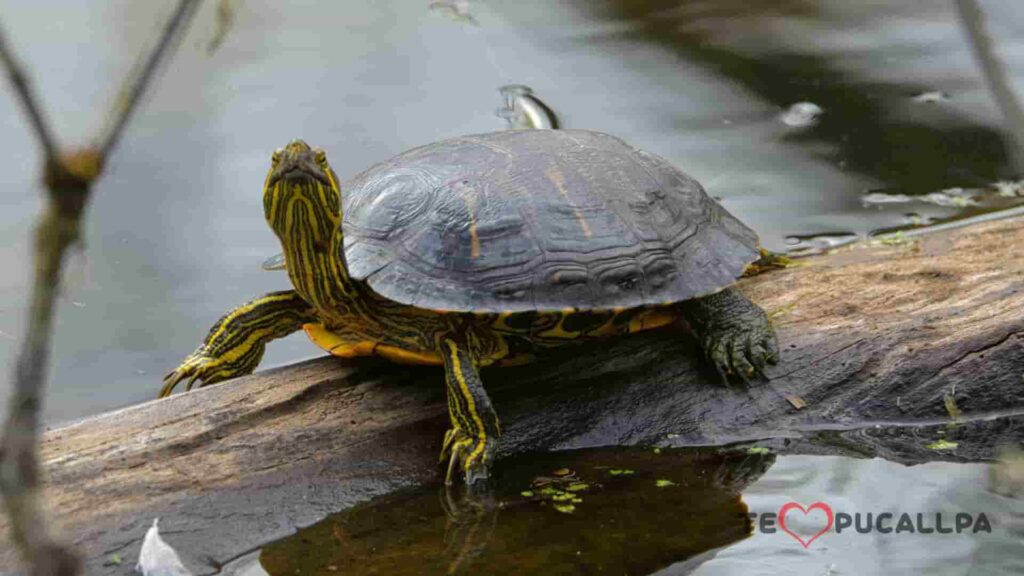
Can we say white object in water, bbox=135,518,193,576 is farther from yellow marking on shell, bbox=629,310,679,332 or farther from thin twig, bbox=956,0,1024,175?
thin twig, bbox=956,0,1024,175

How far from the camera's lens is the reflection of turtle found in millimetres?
2990

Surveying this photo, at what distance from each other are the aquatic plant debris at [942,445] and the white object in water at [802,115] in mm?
2913

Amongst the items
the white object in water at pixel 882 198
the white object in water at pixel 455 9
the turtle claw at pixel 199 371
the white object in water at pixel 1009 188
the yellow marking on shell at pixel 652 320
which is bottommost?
the turtle claw at pixel 199 371

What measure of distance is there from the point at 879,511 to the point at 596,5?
4552 millimetres

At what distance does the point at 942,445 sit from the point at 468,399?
4.79 feet

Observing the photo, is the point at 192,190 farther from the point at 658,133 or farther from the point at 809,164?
the point at 809,164

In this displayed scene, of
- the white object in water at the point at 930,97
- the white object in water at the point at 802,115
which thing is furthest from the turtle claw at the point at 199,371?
the white object in water at the point at 930,97

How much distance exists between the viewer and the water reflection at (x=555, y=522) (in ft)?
9.16

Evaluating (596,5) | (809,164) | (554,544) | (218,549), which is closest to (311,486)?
(218,549)

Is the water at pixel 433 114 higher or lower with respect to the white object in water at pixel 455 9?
lower

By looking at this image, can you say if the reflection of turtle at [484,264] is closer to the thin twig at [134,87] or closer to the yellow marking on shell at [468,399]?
the yellow marking on shell at [468,399]

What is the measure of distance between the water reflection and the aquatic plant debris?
50 centimetres

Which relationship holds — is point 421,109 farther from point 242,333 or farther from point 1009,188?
point 1009,188

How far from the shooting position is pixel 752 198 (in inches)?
209
